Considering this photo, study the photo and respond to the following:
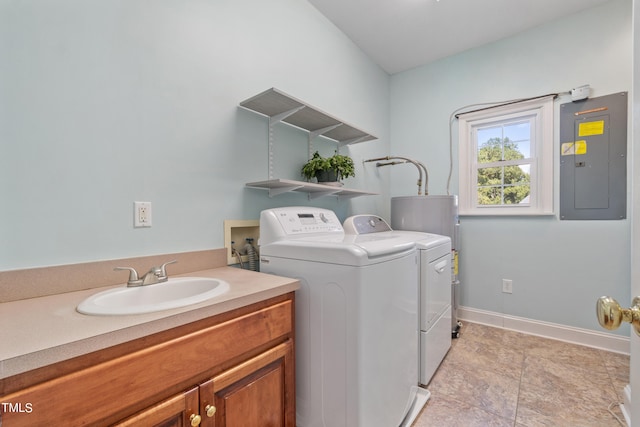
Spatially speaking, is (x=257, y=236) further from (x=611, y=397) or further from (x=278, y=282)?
(x=611, y=397)

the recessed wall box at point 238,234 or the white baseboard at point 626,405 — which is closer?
the white baseboard at point 626,405

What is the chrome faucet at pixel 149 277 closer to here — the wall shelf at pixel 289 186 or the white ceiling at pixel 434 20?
the wall shelf at pixel 289 186

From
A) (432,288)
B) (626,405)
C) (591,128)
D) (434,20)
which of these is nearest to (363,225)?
(432,288)

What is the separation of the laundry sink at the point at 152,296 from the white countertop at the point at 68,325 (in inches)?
1.0

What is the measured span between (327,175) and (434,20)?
169 centimetres

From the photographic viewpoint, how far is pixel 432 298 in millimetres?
1690

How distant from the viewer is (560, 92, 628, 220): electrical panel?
2.06m

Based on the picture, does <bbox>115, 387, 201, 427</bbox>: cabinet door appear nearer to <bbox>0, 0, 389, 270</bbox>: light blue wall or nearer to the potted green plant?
<bbox>0, 0, 389, 270</bbox>: light blue wall

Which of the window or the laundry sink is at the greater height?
the window

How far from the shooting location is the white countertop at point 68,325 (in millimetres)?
551

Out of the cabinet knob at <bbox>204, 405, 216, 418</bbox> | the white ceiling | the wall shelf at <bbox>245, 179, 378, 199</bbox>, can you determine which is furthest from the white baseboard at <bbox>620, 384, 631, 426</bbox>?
the white ceiling

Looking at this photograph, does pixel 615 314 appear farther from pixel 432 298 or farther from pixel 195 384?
pixel 432 298

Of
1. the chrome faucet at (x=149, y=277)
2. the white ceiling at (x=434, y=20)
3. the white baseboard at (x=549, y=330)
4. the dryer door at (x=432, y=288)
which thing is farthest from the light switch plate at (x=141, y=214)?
the white baseboard at (x=549, y=330)

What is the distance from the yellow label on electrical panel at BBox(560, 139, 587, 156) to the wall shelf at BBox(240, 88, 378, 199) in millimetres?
1620
